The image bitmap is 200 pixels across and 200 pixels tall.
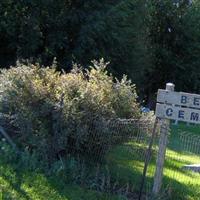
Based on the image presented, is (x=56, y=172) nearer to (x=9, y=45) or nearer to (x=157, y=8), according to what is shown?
(x=9, y=45)

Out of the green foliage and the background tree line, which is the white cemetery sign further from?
the green foliage

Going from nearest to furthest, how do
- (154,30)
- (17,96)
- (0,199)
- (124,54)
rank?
(0,199), (17,96), (124,54), (154,30)

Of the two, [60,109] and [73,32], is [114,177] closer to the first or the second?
[60,109]

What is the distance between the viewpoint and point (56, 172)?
8258mm

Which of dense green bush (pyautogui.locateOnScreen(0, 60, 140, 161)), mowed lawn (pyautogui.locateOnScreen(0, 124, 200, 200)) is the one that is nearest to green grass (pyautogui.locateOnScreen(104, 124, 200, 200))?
mowed lawn (pyautogui.locateOnScreen(0, 124, 200, 200))

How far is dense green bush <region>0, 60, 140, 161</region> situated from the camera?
8523 mm

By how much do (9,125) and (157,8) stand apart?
3528cm

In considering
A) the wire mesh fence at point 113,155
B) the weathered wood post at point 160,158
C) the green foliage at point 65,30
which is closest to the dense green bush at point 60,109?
the wire mesh fence at point 113,155

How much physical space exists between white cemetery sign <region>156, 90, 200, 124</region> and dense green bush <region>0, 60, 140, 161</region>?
2.79 feet

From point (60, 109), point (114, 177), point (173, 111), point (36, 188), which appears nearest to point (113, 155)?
point (114, 177)

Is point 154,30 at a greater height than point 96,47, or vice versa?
point 154,30

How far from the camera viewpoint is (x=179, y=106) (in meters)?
8.33

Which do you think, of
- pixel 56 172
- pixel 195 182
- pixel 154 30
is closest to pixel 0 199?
pixel 56 172

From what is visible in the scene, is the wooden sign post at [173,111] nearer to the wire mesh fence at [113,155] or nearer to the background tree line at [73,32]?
the wire mesh fence at [113,155]
